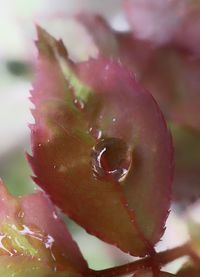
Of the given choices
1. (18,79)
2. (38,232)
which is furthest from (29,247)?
(18,79)

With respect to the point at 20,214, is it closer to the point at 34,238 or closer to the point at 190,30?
the point at 34,238

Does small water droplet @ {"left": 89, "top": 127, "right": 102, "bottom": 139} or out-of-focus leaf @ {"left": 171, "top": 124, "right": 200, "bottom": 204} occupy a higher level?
small water droplet @ {"left": 89, "top": 127, "right": 102, "bottom": 139}

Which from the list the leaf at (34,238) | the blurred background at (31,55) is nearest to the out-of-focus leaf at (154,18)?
the blurred background at (31,55)

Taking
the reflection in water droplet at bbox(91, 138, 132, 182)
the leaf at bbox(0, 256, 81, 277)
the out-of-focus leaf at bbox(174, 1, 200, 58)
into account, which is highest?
the out-of-focus leaf at bbox(174, 1, 200, 58)

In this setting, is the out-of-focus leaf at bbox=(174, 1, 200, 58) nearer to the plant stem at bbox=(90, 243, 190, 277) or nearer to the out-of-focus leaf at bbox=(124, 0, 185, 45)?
the out-of-focus leaf at bbox=(124, 0, 185, 45)

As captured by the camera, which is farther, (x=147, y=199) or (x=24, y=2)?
(x=24, y=2)

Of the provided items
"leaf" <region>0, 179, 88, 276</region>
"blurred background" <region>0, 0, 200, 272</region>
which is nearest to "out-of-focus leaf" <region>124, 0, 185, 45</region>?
"blurred background" <region>0, 0, 200, 272</region>

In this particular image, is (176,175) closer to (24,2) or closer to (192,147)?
(192,147)
